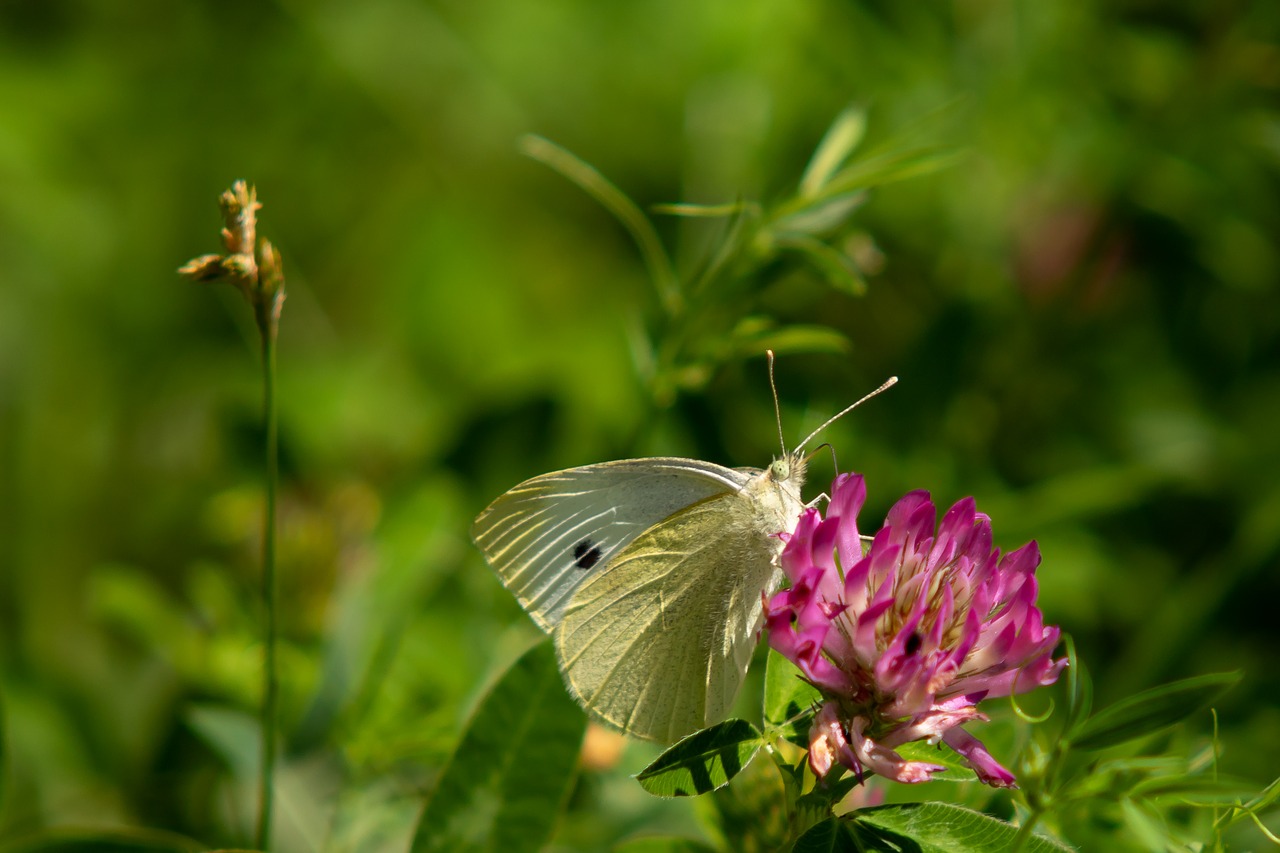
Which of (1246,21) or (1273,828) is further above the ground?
(1246,21)

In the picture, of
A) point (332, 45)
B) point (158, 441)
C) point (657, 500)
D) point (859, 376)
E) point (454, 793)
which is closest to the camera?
point (454, 793)

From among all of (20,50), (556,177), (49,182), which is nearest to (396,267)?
(556,177)

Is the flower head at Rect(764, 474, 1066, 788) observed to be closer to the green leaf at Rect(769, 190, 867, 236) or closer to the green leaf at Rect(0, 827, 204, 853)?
the green leaf at Rect(769, 190, 867, 236)

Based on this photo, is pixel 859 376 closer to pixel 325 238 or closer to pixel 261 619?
pixel 261 619

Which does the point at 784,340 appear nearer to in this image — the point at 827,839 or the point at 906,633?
the point at 906,633

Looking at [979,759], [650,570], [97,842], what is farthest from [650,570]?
[97,842]

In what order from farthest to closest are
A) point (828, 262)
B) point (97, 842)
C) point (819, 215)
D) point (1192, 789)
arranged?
point (819, 215) < point (828, 262) < point (97, 842) < point (1192, 789)

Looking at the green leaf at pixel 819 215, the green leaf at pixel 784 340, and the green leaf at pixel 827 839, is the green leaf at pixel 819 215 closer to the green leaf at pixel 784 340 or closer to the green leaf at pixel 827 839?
the green leaf at pixel 784 340
